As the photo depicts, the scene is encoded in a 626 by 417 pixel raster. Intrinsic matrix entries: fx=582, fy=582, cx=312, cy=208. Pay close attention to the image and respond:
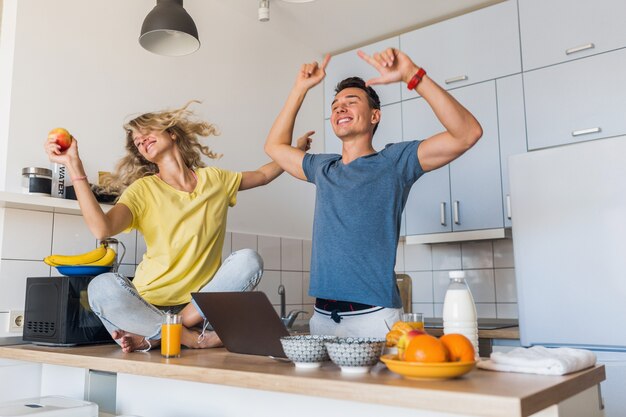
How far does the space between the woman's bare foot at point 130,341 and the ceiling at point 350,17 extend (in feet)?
6.20

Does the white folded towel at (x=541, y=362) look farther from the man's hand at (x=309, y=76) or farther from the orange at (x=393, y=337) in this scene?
the man's hand at (x=309, y=76)

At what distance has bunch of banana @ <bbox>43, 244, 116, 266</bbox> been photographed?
1877 mm

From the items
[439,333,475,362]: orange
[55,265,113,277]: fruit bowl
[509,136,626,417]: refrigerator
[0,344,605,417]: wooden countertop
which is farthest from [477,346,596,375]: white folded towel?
[55,265,113,277]: fruit bowl

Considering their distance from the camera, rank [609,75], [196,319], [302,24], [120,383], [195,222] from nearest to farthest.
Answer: [120,383] → [196,319] → [195,222] → [609,75] → [302,24]

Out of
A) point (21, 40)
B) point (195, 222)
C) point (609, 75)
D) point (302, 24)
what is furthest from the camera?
point (302, 24)

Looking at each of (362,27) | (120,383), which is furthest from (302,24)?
(120,383)

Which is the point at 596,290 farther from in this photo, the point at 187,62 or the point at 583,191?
the point at 187,62

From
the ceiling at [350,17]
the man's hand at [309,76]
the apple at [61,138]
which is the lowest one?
the apple at [61,138]

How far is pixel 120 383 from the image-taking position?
1630 millimetres

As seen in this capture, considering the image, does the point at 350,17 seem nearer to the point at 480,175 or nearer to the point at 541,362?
the point at 480,175

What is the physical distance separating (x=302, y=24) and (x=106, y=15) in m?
1.14

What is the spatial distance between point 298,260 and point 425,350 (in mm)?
2244

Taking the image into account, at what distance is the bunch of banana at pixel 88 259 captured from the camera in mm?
1877

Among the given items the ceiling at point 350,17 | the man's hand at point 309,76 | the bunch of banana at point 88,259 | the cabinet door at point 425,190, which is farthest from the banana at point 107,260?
the cabinet door at point 425,190
